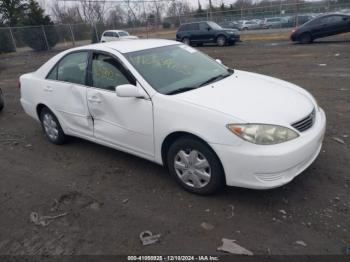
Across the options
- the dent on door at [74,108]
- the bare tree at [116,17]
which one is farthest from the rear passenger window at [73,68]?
the bare tree at [116,17]

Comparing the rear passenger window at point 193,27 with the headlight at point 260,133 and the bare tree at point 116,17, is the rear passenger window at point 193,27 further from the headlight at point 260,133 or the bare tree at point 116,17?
the headlight at point 260,133

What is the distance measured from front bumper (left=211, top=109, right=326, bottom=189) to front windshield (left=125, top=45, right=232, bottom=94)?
3.33 ft

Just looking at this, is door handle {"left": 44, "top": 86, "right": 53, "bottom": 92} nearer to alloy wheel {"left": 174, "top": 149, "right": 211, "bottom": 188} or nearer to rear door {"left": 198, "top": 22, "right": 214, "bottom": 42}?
alloy wheel {"left": 174, "top": 149, "right": 211, "bottom": 188}

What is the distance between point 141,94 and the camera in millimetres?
3645

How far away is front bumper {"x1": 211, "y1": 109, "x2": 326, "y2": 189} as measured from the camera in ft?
9.89

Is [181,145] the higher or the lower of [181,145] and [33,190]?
the higher

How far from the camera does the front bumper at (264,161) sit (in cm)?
301

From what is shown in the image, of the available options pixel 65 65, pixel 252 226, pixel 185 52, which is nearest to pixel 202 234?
pixel 252 226

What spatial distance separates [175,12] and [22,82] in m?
44.4

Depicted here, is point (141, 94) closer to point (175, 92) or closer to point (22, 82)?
point (175, 92)

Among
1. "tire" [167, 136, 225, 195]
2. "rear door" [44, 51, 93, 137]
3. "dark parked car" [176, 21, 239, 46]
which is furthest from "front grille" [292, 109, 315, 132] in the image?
"dark parked car" [176, 21, 239, 46]

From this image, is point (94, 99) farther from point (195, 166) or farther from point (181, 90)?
point (195, 166)

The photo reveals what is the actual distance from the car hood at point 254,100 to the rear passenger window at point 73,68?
1677 millimetres

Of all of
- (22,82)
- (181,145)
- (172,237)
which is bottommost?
(172,237)
